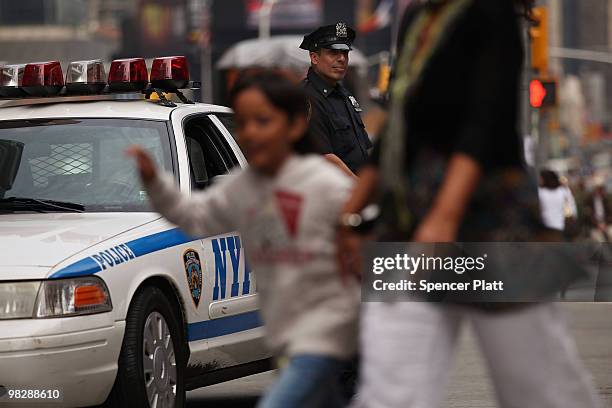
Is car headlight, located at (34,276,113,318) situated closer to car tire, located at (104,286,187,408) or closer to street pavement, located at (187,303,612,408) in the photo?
car tire, located at (104,286,187,408)

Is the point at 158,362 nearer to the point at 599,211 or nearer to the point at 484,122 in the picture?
the point at 484,122

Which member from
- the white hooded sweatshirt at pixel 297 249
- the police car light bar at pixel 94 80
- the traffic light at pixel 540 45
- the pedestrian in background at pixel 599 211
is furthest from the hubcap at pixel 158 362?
the pedestrian in background at pixel 599 211

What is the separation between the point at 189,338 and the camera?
7.61 meters

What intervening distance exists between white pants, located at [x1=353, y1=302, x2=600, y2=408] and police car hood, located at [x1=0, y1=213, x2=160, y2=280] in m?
3.11

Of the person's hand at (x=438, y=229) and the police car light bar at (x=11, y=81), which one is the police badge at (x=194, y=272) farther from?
the person's hand at (x=438, y=229)

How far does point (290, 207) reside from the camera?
4230 mm

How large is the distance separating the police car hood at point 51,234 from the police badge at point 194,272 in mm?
240

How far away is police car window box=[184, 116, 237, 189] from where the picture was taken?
8.27 meters

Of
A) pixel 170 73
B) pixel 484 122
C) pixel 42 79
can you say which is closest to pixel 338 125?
pixel 170 73

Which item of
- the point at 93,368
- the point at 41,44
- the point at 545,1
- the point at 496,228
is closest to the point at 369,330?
the point at 496,228

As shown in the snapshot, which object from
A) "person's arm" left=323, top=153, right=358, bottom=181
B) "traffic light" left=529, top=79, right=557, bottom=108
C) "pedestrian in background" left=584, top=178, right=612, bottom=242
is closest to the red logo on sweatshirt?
"person's arm" left=323, top=153, right=358, bottom=181

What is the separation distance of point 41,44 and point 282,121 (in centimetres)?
12306

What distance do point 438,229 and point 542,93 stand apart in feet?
63.0

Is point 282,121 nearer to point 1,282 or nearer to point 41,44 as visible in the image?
point 1,282
